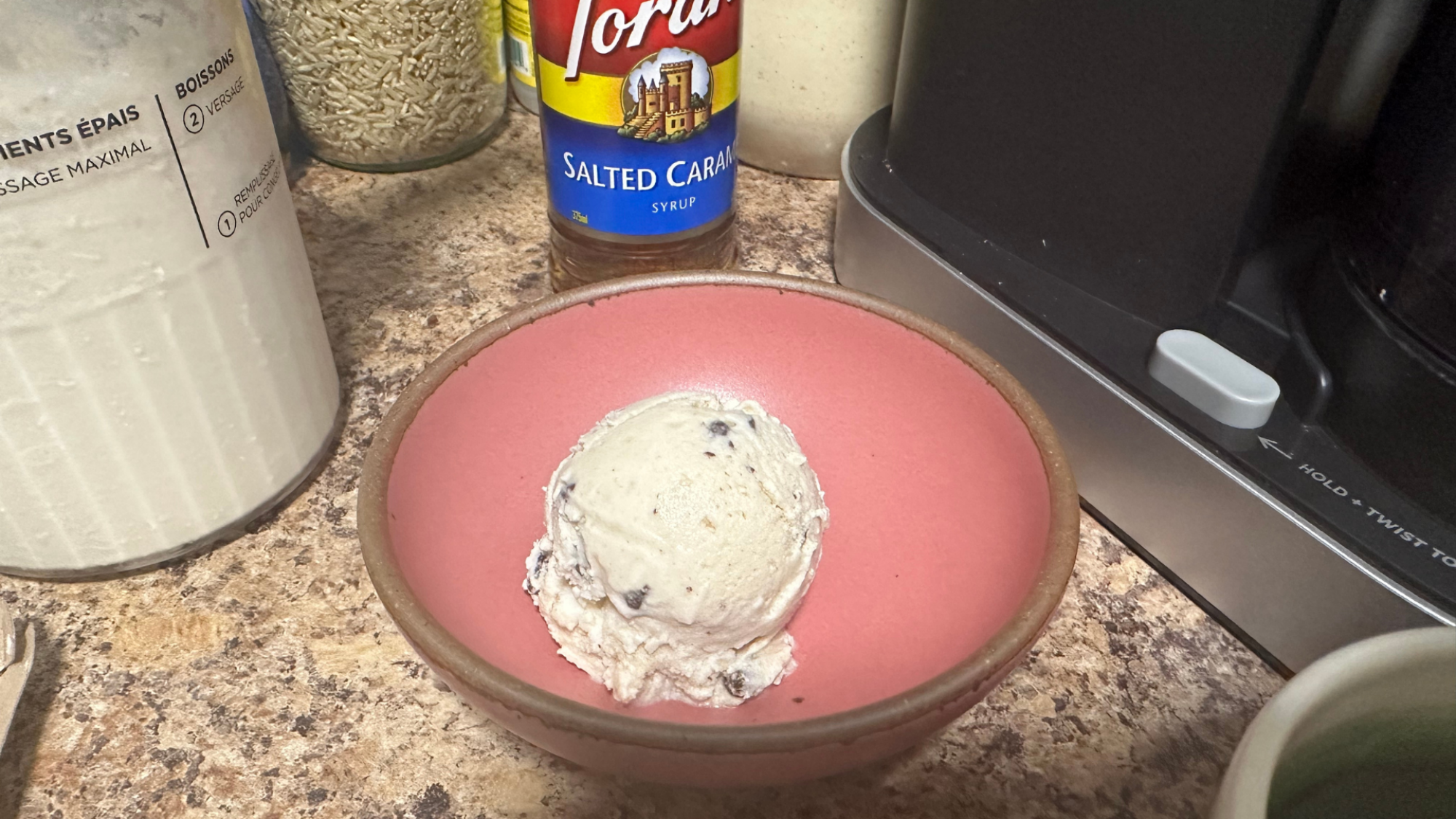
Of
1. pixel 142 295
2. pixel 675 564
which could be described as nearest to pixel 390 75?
pixel 142 295

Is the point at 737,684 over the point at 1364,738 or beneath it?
beneath

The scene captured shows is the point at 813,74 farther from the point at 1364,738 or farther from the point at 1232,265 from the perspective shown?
the point at 1364,738

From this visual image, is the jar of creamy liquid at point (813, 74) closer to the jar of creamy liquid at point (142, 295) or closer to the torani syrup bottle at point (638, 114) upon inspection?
the torani syrup bottle at point (638, 114)

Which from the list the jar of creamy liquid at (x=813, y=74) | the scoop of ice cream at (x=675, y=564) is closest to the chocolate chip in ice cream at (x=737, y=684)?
the scoop of ice cream at (x=675, y=564)

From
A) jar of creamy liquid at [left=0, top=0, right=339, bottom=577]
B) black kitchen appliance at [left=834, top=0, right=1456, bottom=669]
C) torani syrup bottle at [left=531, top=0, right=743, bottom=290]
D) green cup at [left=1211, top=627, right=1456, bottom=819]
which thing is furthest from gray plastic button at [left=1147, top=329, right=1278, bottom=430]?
jar of creamy liquid at [left=0, top=0, right=339, bottom=577]

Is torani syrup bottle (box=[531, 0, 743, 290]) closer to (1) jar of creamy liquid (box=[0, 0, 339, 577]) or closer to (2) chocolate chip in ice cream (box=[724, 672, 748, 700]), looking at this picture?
(1) jar of creamy liquid (box=[0, 0, 339, 577])

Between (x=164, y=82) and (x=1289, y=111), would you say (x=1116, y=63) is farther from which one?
(x=164, y=82)
